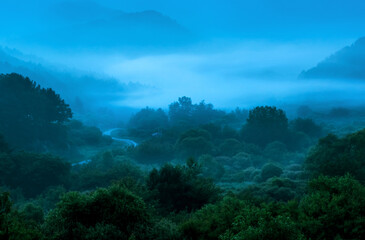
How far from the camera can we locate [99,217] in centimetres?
1745

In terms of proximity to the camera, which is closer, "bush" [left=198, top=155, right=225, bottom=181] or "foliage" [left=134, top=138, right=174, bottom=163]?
"bush" [left=198, top=155, right=225, bottom=181]

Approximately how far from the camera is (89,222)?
56.9 ft

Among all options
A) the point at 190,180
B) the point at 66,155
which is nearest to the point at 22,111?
the point at 66,155

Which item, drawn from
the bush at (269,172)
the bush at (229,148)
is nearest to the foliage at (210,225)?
the bush at (269,172)

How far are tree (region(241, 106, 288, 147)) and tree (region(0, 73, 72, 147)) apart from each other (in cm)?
5041

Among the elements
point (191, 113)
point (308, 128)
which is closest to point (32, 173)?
point (308, 128)

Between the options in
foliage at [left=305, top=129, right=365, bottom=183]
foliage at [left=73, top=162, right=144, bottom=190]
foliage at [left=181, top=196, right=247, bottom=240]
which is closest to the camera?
foliage at [left=181, top=196, right=247, bottom=240]

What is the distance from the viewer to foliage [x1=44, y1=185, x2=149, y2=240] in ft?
52.7

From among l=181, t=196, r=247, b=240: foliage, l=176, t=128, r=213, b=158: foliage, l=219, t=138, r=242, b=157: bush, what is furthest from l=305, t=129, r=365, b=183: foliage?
l=219, t=138, r=242, b=157: bush

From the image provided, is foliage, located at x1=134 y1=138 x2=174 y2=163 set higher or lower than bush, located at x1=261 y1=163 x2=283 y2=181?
higher

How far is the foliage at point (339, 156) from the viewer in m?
39.0

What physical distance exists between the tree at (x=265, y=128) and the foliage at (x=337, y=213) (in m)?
78.9

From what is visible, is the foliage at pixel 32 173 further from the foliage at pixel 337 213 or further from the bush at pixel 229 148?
the bush at pixel 229 148

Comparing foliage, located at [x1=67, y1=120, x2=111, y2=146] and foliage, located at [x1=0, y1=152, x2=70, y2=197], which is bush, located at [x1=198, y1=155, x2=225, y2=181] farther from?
foliage, located at [x1=67, y1=120, x2=111, y2=146]
